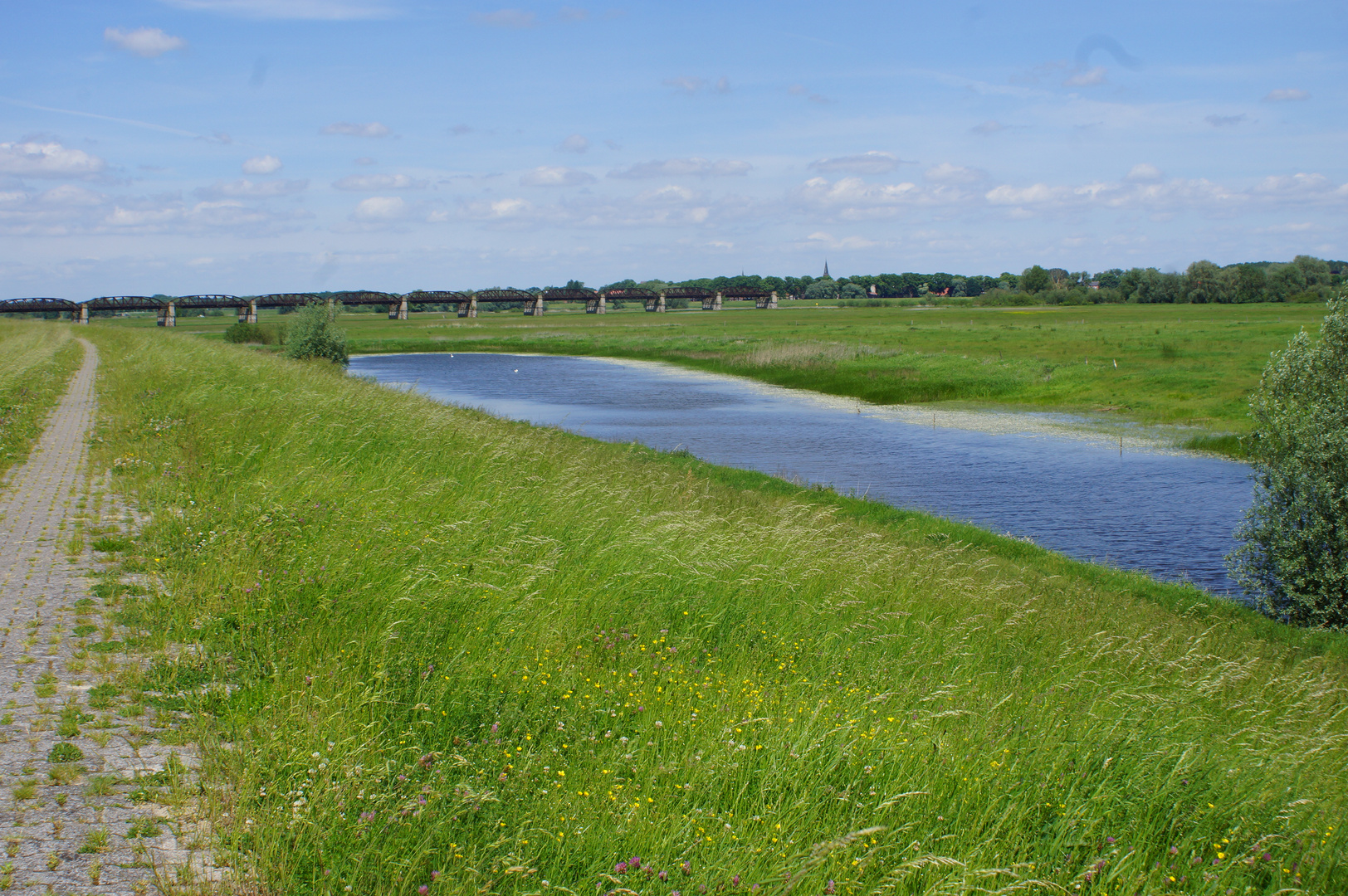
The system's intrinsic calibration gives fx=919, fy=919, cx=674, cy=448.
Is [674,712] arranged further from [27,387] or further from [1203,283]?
[1203,283]

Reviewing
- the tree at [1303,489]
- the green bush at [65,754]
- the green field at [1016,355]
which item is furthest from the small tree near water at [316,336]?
the green bush at [65,754]

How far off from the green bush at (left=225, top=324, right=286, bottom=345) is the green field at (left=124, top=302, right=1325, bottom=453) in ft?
43.5

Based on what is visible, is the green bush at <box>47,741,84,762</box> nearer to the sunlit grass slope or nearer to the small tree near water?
the sunlit grass slope

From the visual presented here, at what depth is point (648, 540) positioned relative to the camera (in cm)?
1007

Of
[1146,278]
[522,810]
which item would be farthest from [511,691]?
[1146,278]

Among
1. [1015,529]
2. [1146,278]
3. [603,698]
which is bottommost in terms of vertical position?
[1015,529]

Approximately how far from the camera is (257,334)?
82250 millimetres

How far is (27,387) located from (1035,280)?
18446 cm

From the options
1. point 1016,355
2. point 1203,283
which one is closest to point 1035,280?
point 1203,283

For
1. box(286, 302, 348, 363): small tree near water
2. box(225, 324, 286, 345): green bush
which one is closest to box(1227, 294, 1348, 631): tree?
box(286, 302, 348, 363): small tree near water

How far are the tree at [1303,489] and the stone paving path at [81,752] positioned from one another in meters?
16.2

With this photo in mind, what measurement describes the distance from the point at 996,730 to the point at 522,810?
351cm

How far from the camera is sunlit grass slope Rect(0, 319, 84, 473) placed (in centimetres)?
1797

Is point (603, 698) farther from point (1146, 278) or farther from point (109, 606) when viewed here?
point (1146, 278)
